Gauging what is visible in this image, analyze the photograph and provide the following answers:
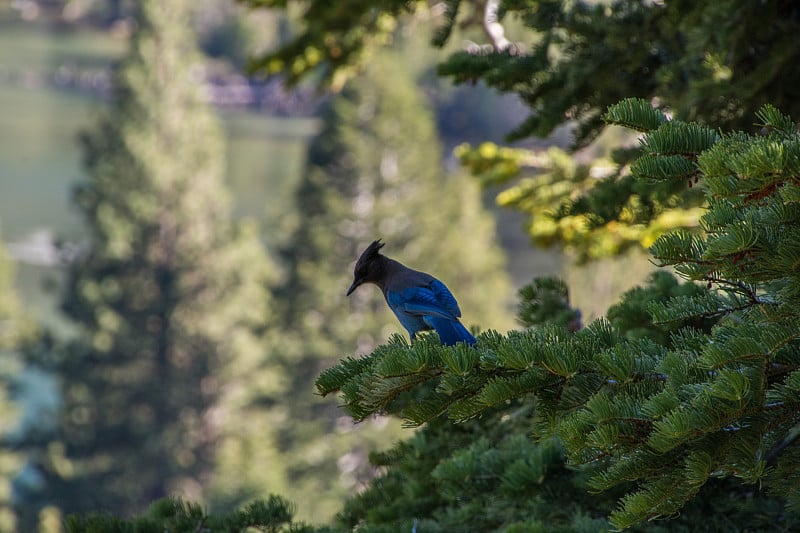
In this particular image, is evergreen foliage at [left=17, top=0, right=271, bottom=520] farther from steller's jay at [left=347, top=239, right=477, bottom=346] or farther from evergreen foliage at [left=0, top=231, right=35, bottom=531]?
steller's jay at [left=347, top=239, right=477, bottom=346]

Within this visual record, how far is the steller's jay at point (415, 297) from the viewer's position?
271 cm

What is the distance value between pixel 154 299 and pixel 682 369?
101 feet

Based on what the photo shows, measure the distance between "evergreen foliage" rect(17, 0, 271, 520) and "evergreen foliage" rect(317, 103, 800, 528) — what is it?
29081 millimetres

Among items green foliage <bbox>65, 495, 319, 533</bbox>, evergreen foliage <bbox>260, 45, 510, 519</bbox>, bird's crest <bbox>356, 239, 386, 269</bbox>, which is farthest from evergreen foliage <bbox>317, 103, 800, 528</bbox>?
evergreen foliage <bbox>260, 45, 510, 519</bbox>

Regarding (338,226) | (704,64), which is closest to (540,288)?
(704,64)

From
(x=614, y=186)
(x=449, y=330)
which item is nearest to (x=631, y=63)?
(x=614, y=186)

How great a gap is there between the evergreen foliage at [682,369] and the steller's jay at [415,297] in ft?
2.06

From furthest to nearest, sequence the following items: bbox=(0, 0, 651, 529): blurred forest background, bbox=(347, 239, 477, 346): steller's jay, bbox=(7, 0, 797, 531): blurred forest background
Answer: bbox=(7, 0, 797, 531): blurred forest background
bbox=(0, 0, 651, 529): blurred forest background
bbox=(347, 239, 477, 346): steller's jay

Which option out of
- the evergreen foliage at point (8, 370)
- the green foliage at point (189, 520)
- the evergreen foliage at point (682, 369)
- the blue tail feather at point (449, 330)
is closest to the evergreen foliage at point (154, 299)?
the evergreen foliage at point (8, 370)

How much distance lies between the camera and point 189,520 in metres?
2.94

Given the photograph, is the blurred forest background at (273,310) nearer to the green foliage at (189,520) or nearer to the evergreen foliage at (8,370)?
the evergreen foliage at (8,370)

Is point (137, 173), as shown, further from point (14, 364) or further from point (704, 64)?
point (704, 64)

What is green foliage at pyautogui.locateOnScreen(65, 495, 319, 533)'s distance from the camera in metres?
2.87

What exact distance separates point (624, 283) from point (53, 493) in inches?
749
